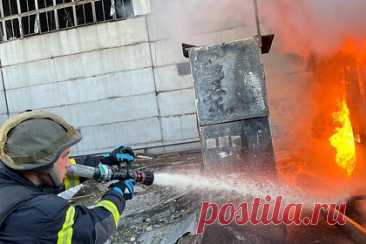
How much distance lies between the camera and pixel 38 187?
188 cm

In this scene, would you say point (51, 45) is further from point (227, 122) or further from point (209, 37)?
point (227, 122)

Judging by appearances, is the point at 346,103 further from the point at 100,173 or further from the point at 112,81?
the point at 112,81

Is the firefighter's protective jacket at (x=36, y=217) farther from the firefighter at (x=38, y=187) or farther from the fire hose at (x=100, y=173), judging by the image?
the fire hose at (x=100, y=173)

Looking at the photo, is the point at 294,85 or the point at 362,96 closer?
the point at 362,96

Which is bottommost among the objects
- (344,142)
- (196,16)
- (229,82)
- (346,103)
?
(344,142)

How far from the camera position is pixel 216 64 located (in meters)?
4.77

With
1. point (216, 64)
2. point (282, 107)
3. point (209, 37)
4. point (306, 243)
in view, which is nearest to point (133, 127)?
point (209, 37)

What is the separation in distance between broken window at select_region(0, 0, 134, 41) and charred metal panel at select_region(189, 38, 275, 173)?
4760 millimetres

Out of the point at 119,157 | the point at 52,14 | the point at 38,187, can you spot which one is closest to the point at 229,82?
the point at 119,157

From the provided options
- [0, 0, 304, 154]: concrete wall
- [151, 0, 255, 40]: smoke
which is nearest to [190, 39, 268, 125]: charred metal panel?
[151, 0, 255, 40]: smoke

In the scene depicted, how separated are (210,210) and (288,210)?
2.63 ft

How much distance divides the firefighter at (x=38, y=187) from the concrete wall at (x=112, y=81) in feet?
22.1

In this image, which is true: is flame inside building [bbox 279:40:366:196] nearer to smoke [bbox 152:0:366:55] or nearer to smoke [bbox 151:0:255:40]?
smoke [bbox 152:0:366:55]

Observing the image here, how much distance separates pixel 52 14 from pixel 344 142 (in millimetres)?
7129
